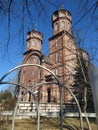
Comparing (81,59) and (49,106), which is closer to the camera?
(81,59)

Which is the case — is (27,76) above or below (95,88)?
above

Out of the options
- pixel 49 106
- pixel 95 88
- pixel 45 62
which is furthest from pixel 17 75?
pixel 95 88

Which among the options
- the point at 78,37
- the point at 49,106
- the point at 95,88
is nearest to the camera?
the point at 95,88

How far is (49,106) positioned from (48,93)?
16.1 meters

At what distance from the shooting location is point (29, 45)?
43.2 metres

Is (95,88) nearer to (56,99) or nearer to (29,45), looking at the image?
(56,99)

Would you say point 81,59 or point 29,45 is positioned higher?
point 29,45

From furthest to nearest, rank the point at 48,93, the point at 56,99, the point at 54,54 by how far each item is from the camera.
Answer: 1. the point at 54,54
2. the point at 48,93
3. the point at 56,99

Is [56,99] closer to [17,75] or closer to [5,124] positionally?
[17,75]

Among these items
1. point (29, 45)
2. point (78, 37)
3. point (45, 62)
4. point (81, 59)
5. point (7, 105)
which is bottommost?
point (7, 105)

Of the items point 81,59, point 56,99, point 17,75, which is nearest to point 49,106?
point 81,59

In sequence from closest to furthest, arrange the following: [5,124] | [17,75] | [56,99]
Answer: [5,124] < [56,99] < [17,75]

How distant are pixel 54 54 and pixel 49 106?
20.3 m

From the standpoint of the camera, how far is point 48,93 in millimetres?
36094
